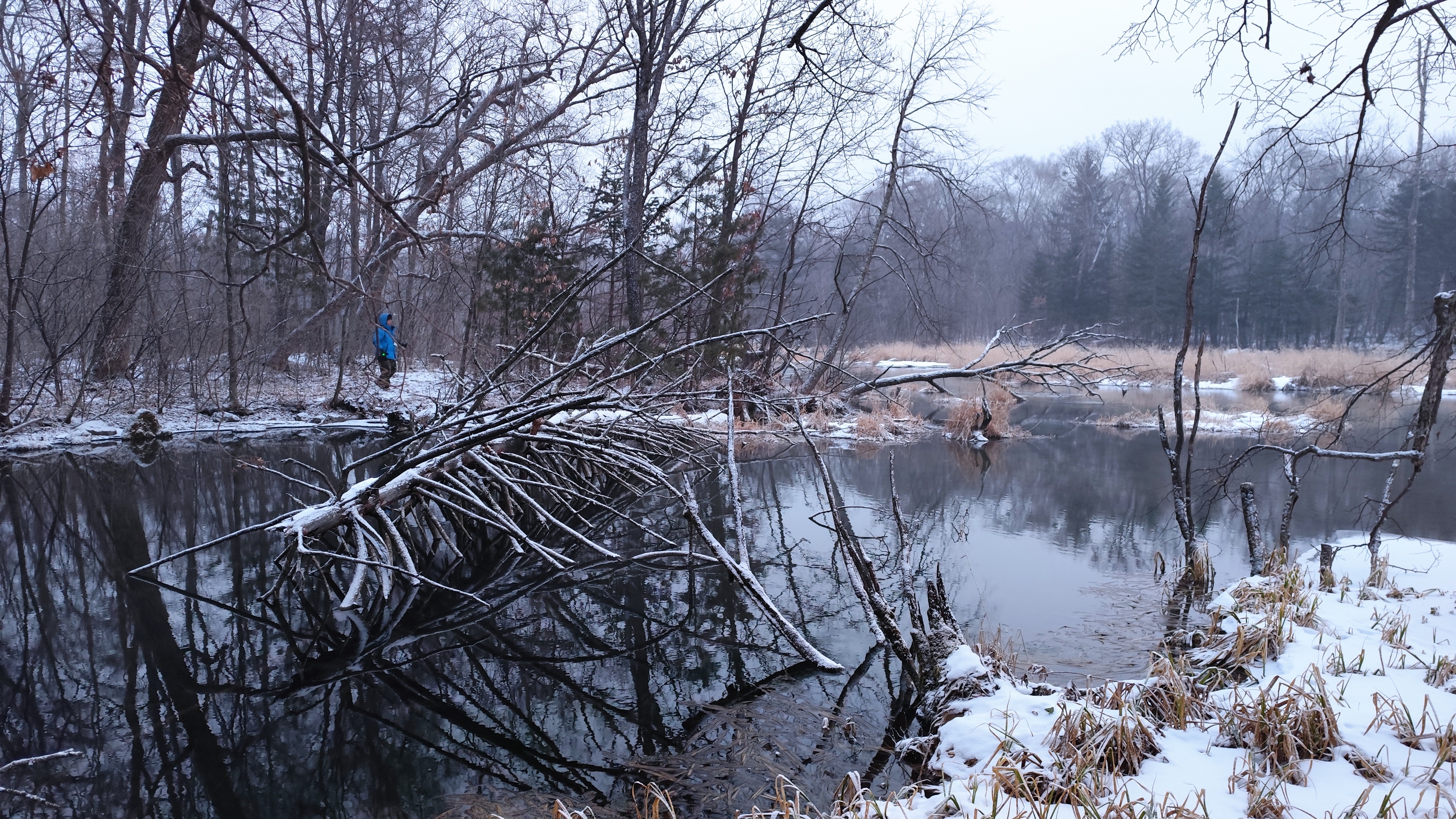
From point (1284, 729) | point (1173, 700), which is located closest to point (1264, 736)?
point (1284, 729)

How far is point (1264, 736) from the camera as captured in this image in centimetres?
300

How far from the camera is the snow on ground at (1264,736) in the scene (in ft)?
8.43

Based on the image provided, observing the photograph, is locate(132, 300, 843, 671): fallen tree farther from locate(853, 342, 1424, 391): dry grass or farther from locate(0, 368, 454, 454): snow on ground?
locate(853, 342, 1424, 391): dry grass

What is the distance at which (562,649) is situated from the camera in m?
4.56

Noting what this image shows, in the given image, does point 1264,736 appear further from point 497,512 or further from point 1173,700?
point 497,512

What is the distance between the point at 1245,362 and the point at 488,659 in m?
26.9

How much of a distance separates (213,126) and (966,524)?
6864 mm

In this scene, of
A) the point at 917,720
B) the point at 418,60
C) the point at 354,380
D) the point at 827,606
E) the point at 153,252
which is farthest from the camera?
the point at 354,380

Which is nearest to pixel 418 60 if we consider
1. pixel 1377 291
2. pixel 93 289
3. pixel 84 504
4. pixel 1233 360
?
pixel 93 289

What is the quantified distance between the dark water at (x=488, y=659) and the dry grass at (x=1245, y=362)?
27.7 ft

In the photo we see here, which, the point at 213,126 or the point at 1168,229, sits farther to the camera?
the point at 1168,229

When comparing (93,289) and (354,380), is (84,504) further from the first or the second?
(354,380)

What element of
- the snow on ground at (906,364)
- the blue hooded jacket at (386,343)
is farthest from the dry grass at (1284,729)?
the snow on ground at (906,364)

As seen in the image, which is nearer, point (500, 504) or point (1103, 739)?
point (1103, 739)
